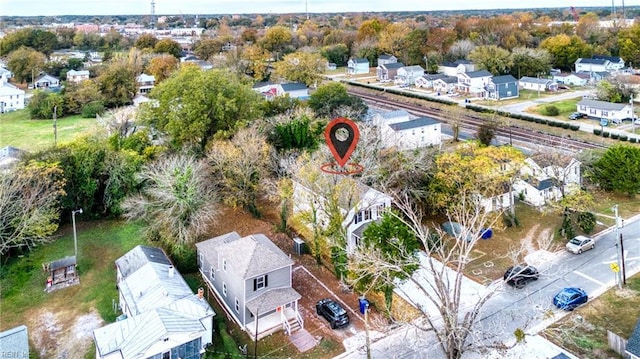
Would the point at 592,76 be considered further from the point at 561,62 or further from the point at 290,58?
the point at 290,58

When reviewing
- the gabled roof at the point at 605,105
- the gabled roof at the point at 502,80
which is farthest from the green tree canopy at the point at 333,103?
the gabled roof at the point at 605,105

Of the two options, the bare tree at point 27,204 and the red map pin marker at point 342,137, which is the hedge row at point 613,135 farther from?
the bare tree at point 27,204

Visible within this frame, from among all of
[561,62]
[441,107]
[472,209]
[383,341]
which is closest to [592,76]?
[561,62]

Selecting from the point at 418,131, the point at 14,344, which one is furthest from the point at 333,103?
the point at 14,344

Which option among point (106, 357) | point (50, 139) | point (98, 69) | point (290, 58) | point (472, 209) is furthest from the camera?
point (98, 69)

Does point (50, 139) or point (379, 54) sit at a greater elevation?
point (379, 54)

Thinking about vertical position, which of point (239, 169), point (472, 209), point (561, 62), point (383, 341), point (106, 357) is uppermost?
point (561, 62)

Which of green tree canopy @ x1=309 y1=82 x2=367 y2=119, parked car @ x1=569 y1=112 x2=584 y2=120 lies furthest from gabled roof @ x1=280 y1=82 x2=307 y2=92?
parked car @ x1=569 y1=112 x2=584 y2=120

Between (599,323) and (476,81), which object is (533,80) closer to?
(476,81)
